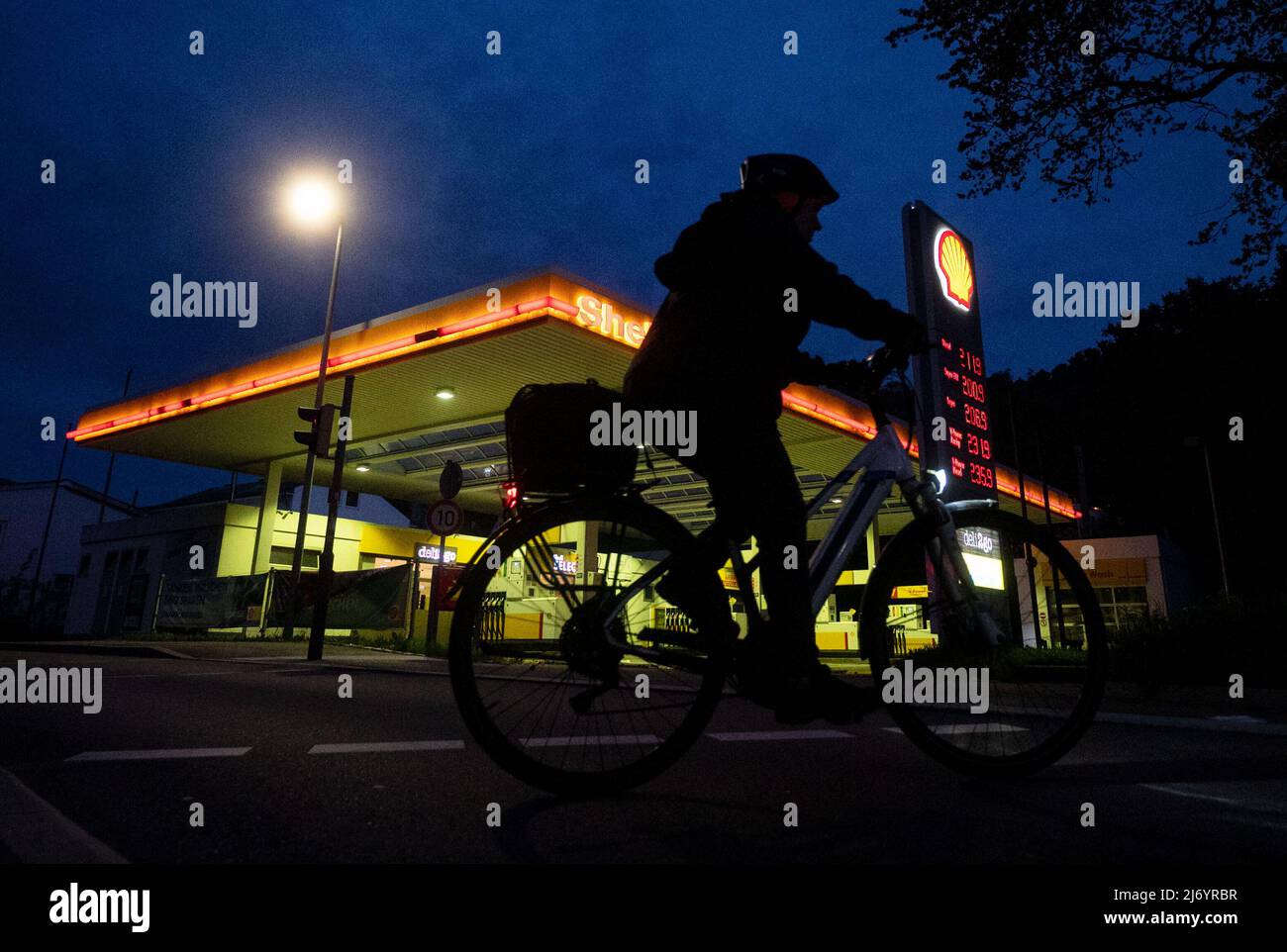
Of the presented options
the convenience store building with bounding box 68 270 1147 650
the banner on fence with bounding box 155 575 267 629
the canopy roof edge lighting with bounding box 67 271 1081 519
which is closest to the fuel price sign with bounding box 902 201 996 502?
the canopy roof edge lighting with bounding box 67 271 1081 519

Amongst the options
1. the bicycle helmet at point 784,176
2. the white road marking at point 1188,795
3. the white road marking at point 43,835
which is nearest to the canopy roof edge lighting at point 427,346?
the bicycle helmet at point 784,176

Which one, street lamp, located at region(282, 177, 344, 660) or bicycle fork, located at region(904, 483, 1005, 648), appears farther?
street lamp, located at region(282, 177, 344, 660)

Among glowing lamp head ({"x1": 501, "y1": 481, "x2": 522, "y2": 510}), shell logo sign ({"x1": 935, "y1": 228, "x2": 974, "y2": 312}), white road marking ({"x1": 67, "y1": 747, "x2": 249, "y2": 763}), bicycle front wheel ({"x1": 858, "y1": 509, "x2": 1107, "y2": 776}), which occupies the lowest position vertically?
white road marking ({"x1": 67, "y1": 747, "x2": 249, "y2": 763})

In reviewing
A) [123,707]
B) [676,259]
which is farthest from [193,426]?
[676,259]

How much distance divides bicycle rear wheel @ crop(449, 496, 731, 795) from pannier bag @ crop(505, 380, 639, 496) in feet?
0.35

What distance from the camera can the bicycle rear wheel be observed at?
2459 millimetres

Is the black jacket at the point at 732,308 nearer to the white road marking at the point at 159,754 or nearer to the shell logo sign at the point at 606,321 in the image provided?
the white road marking at the point at 159,754

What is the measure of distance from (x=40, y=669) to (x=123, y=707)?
4.37 meters

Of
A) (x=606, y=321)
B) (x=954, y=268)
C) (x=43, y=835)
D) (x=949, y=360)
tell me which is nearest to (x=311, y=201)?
(x=606, y=321)

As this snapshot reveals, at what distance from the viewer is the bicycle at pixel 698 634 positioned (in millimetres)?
2521

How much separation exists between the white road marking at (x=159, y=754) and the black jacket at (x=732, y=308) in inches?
85.7

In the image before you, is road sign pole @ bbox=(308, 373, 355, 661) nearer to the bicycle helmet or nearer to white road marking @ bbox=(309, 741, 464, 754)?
white road marking @ bbox=(309, 741, 464, 754)

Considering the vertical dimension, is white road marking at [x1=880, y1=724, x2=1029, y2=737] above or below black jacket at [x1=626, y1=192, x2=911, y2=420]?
below

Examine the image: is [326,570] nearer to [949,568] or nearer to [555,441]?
[555,441]
